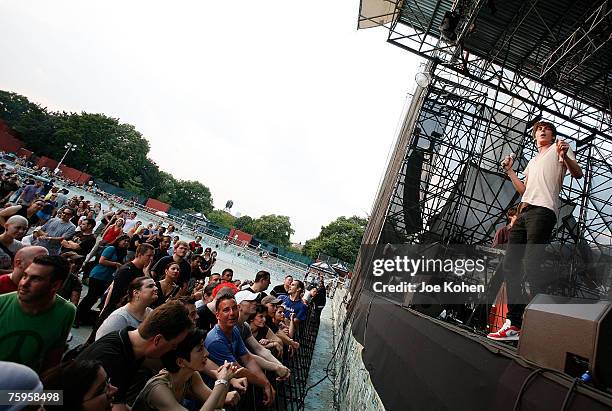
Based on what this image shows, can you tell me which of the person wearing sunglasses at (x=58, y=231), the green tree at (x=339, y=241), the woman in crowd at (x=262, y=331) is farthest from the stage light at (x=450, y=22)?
the green tree at (x=339, y=241)

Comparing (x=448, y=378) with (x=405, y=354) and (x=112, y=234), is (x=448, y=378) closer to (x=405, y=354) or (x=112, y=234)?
(x=405, y=354)

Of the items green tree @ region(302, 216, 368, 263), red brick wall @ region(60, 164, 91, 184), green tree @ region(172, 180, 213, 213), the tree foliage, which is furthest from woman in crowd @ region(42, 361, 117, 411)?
green tree @ region(172, 180, 213, 213)

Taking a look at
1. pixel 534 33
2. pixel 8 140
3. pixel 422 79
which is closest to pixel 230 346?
pixel 422 79

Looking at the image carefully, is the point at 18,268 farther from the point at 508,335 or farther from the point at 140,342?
the point at 508,335

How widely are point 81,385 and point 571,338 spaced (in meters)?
2.26

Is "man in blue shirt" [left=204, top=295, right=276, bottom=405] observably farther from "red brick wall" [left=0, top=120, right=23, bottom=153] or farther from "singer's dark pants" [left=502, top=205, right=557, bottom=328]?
"red brick wall" [left=0, top=120, right=23, bottom=153]

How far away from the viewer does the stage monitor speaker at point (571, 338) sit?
1.25 meters

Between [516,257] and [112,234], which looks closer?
[516,257]

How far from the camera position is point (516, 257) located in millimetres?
3461

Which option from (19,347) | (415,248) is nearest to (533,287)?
(19,347)

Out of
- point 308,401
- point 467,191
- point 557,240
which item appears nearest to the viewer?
point 308,401

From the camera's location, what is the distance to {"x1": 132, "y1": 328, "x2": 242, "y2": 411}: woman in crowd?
2.12 m

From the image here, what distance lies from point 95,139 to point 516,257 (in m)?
72.4

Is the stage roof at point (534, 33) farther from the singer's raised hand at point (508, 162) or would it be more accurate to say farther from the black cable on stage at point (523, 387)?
the black cable on stage at point (523, 387)
